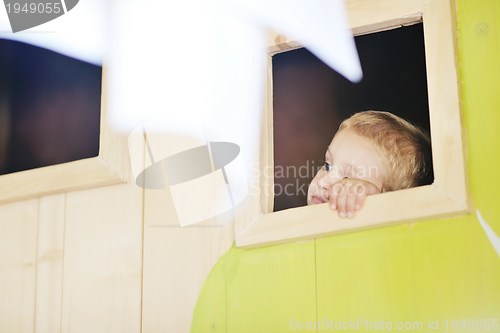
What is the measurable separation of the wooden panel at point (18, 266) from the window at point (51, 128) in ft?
0.13

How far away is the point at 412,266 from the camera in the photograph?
63cm

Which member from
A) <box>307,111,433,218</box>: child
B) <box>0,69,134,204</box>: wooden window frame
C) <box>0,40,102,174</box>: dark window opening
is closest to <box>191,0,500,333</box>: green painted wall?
<box>307,111,433,218</box>: child

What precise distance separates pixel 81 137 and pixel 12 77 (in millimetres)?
290

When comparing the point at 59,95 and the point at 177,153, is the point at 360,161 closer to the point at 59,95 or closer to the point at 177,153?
the point at 177,153

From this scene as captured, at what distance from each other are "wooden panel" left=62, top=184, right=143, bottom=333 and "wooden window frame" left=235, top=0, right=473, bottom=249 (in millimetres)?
216

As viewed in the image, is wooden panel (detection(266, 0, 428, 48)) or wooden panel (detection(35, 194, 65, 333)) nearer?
wooden panel (detection(266, 0, 428, 48))

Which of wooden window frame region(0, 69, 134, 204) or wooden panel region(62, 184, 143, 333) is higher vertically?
wooden window frame region(0, 69, 134, 204)

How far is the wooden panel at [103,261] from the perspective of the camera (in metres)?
0.83

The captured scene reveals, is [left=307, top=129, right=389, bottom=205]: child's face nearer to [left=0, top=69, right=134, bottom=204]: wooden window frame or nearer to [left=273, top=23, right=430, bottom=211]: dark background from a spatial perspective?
[left=273, top=23, right=430, bottom=211]: dark background

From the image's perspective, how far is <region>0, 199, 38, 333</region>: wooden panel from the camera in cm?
91

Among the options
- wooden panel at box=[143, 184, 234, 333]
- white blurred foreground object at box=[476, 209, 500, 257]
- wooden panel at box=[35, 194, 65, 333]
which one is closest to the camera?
white blurred foreground object at box=[476, 209, 500, 257]

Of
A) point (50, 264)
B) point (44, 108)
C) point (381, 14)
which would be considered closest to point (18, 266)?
point (50, 264)

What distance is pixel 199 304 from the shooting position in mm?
765

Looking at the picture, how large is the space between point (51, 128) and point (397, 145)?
70 centimetres
